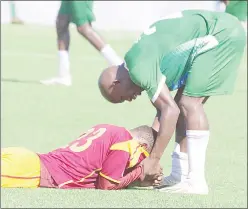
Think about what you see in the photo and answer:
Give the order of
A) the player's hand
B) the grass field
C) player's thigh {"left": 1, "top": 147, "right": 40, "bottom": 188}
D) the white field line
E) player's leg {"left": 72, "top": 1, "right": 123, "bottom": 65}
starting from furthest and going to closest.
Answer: the white field line < player's leg {"left": 72, "top": 1, "right": 123, "bottom": 65} < the player's hand < player's thigh {"left": 1, "top": 147, "right": 40, "bottom": 188} < the grass field

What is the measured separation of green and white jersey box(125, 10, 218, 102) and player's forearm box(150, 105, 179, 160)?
4.8 inches

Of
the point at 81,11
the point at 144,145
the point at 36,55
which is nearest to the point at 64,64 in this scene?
the point at 81,11

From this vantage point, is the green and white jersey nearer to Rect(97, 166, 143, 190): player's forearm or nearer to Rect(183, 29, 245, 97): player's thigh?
Rect(183, 29, 245, 97): player's thigh

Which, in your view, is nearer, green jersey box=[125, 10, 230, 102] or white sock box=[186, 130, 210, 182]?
green jersey box=[125, 10, 230, 102]

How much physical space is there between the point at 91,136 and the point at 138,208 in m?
0.85

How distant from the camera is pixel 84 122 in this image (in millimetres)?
8820

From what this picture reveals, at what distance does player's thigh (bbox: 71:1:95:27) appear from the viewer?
11.0 meters

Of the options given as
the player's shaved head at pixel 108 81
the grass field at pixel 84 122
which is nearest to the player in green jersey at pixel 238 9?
the grass field at pixel 84 122

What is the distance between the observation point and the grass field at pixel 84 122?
16.9ft

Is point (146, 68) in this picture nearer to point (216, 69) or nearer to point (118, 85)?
point (118, 85)

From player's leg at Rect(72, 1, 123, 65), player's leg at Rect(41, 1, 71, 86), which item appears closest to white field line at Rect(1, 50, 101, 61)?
player's leg at Rect(41, 1, 71, 86)

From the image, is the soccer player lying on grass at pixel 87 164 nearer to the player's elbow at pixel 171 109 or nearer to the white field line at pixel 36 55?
the player's elbow at pixel 171 109

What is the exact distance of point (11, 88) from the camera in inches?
432

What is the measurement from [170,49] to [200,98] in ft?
1.35
